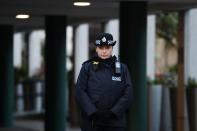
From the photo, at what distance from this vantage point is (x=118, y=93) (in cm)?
941

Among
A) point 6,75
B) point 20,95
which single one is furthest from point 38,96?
point 6,75

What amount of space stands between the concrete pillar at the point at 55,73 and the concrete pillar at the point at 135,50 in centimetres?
412

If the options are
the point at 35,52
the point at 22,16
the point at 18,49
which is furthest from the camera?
the point at 35,52

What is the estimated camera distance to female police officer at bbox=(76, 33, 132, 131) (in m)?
9.34

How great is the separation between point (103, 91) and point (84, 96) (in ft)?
0.79

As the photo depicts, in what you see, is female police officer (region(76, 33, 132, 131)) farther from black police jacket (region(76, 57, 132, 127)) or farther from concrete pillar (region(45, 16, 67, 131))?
concrete pillar (region(45, 16, 67, 131))

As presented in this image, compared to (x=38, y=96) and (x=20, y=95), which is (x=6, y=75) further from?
(x=38, y=96)

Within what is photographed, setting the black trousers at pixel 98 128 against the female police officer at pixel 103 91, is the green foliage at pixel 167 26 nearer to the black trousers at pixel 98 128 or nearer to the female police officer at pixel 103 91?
the female police officer at pixel 103 91

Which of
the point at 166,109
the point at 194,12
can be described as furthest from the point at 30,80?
the point at 166,109

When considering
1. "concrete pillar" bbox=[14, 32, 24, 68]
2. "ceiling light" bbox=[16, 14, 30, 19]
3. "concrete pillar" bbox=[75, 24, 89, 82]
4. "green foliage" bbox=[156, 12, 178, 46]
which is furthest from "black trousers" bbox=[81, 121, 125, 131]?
"concrete pillar" bbox=[14, 32, 24, 68]

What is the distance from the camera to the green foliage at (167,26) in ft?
111

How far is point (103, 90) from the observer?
9352 millimetres

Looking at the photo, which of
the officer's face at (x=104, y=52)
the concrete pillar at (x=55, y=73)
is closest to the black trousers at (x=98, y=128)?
the officer's face at (x=104, y=52)

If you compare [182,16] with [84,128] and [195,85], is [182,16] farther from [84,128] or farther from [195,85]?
[84,128]
